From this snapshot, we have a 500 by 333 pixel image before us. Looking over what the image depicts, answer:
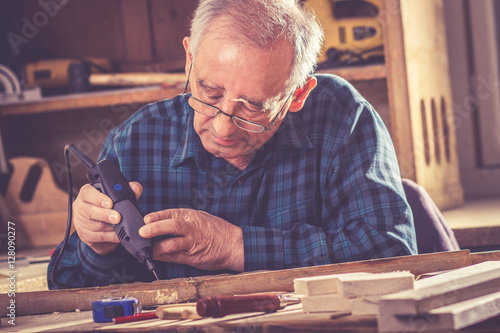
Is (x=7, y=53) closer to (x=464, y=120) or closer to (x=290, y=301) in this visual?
(x=464, y=120)

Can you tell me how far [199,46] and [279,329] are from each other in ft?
2.15

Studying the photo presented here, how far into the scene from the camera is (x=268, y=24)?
1.15m

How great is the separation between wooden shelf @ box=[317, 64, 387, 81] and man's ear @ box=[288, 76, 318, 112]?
0.68 m

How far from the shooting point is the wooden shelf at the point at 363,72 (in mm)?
1953

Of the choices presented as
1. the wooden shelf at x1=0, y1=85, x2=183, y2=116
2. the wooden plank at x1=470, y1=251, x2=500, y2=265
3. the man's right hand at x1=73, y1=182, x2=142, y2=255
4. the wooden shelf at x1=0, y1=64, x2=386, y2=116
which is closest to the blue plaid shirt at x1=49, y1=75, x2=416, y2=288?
the man's right hand at x1=73, y1=182, x2=142, y2=255

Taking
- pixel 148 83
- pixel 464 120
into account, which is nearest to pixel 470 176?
pixel 464 120

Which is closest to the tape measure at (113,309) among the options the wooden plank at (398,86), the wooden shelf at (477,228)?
the wooden shelf at (477,228)

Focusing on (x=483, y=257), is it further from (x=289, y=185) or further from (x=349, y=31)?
(x=349, y=31)

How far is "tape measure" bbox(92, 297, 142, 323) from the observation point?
31.3 inches

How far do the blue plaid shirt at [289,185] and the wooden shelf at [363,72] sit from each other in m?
0.50

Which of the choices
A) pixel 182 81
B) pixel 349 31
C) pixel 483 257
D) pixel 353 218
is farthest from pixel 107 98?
pixel 483 257

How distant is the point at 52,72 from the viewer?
7.59ft

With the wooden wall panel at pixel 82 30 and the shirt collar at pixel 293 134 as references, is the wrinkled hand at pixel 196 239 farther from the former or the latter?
the wooden wall panel at pixel 82 30

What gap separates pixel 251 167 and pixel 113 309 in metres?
0.61
